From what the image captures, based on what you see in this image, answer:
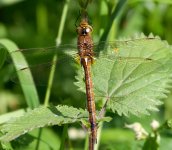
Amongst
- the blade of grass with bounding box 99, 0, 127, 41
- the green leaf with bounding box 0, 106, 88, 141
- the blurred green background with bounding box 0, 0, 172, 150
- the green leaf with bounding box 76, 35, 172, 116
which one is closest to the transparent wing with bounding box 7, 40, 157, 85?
the green leaf with bounding box 76, 35, 172, 116

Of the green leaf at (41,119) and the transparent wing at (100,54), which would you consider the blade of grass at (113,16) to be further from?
the green leaf at (41,119)

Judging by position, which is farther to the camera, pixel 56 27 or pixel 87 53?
pixel 56 27

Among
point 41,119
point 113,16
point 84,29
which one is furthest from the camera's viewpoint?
point 113,16

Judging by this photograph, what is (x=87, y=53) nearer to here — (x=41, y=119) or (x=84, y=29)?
(x=84, y=29)

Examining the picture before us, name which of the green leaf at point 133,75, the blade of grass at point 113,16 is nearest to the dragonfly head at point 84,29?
the green leaf at point 133,75

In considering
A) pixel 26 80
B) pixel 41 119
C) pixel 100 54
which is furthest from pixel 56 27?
pixel 41 119

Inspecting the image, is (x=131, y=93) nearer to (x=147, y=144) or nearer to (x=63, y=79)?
(x=147, y=144)
